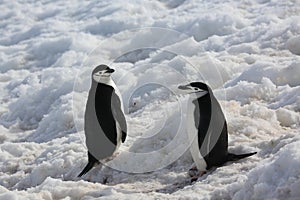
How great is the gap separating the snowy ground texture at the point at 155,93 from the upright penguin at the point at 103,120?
0.48 ft

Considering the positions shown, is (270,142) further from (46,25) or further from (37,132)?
(46,25)

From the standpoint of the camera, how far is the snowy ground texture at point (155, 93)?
3818 millimetres

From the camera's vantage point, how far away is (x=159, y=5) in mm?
12492

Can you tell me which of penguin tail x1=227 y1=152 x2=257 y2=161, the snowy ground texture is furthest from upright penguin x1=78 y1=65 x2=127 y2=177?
penguin tail x1=227 y1=152 x2=257 y2=161

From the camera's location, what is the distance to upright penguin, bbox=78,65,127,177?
15.5ft

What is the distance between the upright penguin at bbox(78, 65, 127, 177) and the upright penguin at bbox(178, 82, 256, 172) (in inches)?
34.5

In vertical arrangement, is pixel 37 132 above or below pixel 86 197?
below

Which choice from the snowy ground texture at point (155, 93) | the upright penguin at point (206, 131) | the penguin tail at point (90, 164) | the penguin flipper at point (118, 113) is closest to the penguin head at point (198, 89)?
the upright penguin at point (206, 131)

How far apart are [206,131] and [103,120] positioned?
1.15 metres

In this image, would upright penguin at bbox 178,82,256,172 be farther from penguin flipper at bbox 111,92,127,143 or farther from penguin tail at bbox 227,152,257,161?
penguin flipper at bbox 111,92,127,143

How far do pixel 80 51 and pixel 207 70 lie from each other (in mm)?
4248

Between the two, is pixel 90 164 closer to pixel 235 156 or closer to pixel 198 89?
pixel 198 89

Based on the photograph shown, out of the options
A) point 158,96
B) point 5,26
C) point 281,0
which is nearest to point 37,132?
point 158,96

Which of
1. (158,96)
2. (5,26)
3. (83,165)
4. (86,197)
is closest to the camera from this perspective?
(86,197)
